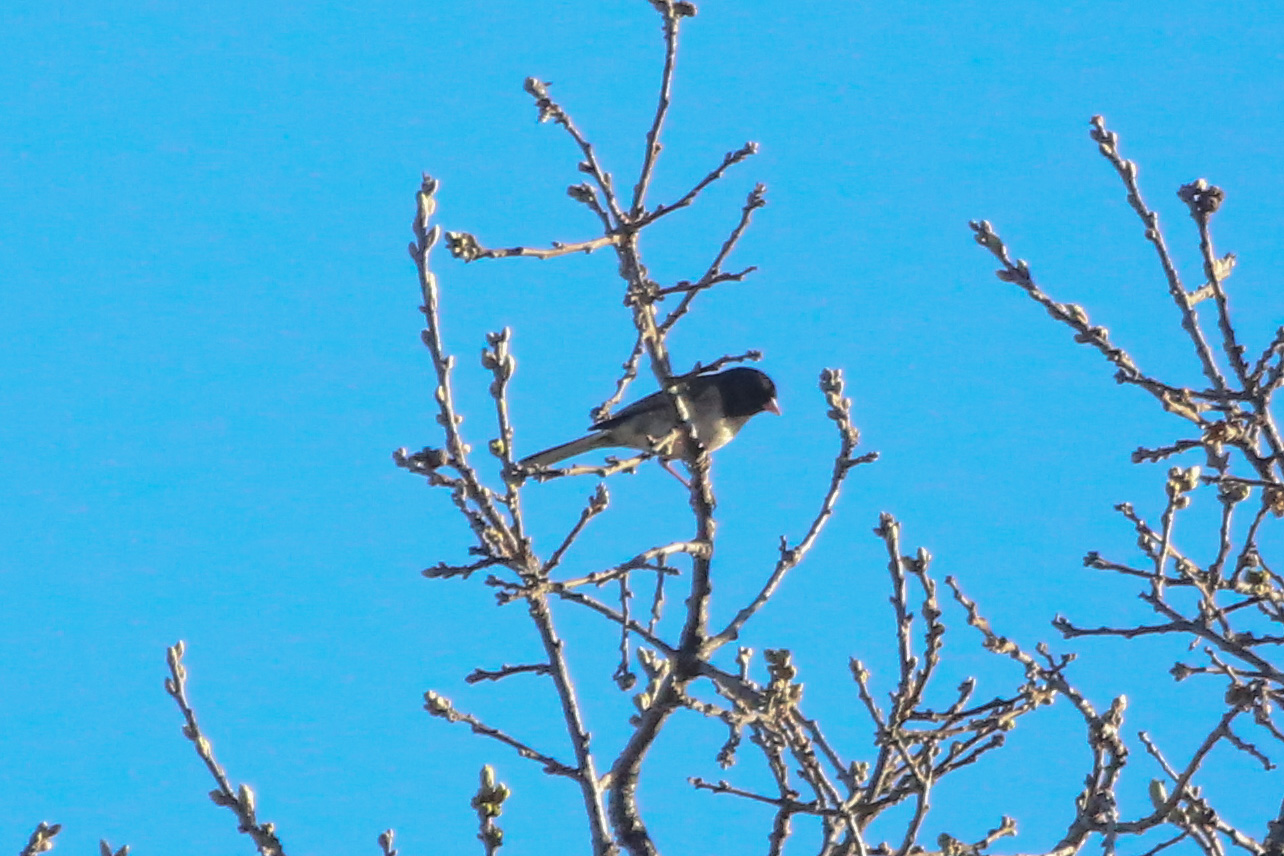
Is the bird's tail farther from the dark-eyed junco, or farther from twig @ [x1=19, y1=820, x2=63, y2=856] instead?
twig @ [x1=19, y1=820, x2=63, y2=856]

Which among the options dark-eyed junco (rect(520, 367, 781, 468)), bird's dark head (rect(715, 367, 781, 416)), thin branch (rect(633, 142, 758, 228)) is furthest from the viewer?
bird's dark head (rect(715, 367, 781, 416))

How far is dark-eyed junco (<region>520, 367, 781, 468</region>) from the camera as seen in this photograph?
23.8 ft

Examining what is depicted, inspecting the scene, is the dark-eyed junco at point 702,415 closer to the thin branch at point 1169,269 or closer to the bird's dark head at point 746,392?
the bird's dark head at point 746,392

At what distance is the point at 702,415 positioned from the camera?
25.5 ft

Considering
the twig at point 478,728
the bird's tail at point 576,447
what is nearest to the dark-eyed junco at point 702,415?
the bird's tail at point 576,447

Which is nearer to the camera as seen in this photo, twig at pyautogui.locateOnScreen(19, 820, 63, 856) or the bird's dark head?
twig at pyautogui.locateOnScreen(19, 820, 63, 856)

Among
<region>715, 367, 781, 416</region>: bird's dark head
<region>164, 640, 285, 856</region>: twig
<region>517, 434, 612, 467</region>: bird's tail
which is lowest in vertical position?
<region>164, 640, 285, 856</region>: twig

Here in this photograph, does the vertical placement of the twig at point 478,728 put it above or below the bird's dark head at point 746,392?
below

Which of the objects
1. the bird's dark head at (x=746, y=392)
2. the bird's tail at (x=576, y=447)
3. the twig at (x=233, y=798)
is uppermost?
the bird's dark head at (x=746, y=392)

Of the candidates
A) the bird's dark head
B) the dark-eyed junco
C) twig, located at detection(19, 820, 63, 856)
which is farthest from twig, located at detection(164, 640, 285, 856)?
the bird's dark head

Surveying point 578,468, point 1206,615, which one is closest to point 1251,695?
point 1206,615

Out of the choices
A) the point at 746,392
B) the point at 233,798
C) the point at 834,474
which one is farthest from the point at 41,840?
the point at 746,392

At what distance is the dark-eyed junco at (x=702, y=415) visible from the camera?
7.25m

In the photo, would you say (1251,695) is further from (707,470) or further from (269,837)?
(269,837)
